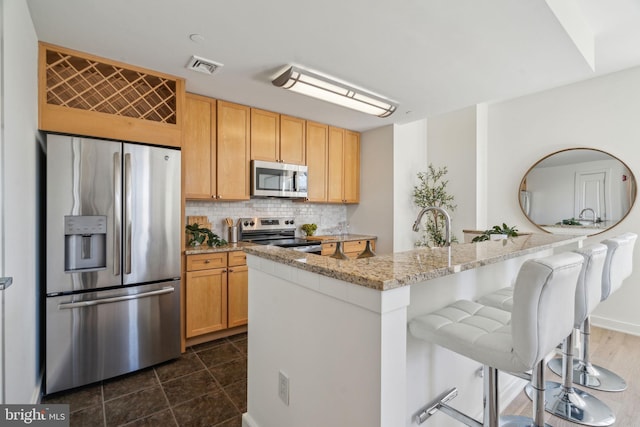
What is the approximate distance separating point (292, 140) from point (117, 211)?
2158 millimetres

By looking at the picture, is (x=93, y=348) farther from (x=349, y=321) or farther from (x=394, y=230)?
(x=394, y=230)

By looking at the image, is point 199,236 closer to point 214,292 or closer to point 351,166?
point 214,292

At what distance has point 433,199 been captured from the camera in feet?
14.9

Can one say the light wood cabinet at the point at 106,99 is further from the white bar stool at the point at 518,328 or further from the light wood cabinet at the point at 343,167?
the white bar stool at the point at 518,328

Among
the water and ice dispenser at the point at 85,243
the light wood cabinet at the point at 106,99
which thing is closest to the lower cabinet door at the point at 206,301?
the water and ice dispenser at the point at 85,243

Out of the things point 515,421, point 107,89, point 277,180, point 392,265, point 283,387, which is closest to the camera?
point 392,265

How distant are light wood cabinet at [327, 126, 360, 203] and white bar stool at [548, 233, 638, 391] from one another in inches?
113

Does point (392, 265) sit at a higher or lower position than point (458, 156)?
lower

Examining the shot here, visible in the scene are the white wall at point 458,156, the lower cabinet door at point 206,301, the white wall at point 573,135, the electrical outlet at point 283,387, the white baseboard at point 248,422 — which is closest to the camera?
the electrical outlet at point 283,387

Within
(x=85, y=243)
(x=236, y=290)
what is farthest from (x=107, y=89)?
(x=236, y=290)

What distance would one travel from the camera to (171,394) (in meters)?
2.06

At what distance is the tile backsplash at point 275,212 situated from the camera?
3425 millimetres

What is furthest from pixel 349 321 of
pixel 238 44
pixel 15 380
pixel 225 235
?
pixel 225 235

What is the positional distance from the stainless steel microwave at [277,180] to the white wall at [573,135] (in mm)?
2748
